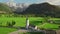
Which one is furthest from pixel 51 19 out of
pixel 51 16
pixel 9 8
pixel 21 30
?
pixel 9 8

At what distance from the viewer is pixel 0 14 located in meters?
8.66

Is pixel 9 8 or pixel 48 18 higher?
pixel 9 8

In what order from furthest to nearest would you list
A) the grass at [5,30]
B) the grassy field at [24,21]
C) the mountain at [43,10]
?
the mountain at [43,10] → the grassy field at [24,21] → the grass at [5,30]

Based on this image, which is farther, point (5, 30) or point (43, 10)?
point (43, 10)

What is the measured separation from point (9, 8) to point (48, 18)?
6.82 ft

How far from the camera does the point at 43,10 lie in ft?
28.8

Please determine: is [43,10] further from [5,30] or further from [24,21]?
[5,30]

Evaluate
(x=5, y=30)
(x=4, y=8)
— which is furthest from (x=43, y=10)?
(x=5, y=30)

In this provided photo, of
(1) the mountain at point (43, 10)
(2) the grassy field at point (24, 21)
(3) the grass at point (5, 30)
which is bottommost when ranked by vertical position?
(3) the grass at point (5, 30)

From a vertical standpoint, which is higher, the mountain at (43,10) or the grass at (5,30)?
the mountain at (43,10)

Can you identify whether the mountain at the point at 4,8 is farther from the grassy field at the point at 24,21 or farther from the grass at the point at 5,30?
the grass at the point at 5,30

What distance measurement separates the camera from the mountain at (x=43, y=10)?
28.5 feet

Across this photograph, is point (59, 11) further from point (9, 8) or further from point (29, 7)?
point (9, 8)

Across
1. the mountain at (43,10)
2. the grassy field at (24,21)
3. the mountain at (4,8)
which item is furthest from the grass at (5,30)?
the mountain at (43,10)
